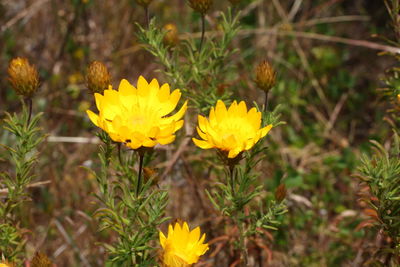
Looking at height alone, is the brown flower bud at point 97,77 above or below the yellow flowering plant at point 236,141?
above

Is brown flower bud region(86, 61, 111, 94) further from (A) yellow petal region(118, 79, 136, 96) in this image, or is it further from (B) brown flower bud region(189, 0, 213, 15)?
(B) brown flower bud region(189, 0, 213, 15)

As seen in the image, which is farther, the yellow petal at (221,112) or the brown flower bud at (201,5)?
the brown flower bud at (201,5)

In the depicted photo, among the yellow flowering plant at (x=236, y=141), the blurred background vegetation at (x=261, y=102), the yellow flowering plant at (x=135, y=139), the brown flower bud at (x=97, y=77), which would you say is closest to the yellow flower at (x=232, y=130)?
the yellow flowering plant at (x=236, y=141)

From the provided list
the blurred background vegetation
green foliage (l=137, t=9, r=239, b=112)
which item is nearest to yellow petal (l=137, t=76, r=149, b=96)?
green foliage (l=137, t=9, r=239, b=112)

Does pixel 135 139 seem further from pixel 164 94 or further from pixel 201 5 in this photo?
pixel 201 5

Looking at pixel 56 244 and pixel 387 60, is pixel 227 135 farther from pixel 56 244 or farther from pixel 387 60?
pixel 387 60

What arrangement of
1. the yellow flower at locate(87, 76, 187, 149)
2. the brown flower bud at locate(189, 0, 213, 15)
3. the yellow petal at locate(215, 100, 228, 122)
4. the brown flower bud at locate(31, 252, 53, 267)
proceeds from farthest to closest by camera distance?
the brown flower bud at locate(189, 0, 213, 15) < the yellow petal at locate(215, 100, 228, 122) < the brown flower bud at locate(31, 252, 53, 267) < the yellow flower at locate(87, 76, 187, 149)

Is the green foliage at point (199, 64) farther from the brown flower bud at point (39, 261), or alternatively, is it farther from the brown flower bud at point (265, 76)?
the brown flower bud at point (39, 261)
